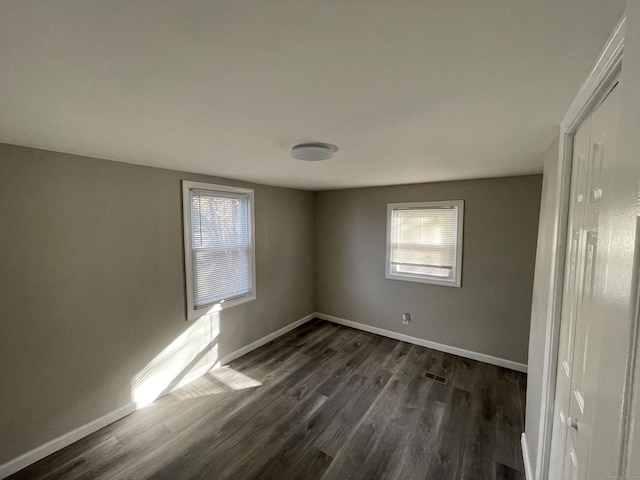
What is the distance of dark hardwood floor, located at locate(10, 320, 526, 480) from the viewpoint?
6.00 feet

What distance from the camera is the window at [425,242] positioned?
332 cm

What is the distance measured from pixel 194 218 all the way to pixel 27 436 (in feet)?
6.65

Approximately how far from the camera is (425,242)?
140 inches

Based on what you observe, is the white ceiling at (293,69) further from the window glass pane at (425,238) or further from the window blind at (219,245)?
the window glass pane at (425,238)

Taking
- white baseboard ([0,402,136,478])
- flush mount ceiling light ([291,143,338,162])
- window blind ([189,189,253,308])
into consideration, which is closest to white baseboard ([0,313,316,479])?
white baseboard ([0,402,136,478])

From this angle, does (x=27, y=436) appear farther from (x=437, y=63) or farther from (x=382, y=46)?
(x=437, y=63)

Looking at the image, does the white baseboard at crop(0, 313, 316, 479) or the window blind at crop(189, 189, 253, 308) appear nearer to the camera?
the white baseboard at crop(0, 313, 316, 479)

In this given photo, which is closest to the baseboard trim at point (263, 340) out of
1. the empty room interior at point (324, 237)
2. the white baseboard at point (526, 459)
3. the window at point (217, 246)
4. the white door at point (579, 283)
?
the empty room interior at point (324, 237)

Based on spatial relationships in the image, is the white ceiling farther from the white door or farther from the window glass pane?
the window glass pane

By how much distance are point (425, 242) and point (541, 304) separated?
6.17 ft

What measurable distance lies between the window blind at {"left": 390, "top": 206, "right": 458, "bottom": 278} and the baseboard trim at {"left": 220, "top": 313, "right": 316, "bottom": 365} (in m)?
1.77

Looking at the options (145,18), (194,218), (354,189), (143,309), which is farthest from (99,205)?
(354,189)

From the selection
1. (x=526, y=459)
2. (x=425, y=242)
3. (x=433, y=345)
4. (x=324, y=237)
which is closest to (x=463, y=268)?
(x=425, y=242)

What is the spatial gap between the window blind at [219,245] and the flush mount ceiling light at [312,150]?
5.17ft
